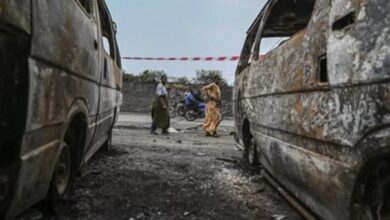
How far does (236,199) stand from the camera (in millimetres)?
4227

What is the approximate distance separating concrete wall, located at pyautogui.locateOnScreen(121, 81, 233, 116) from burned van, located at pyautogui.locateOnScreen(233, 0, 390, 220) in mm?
21165

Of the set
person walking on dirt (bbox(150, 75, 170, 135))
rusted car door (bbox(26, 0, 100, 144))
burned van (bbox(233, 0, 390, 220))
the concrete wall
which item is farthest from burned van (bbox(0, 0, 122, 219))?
the concrete wall

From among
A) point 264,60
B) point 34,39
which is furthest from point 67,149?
point 264,60

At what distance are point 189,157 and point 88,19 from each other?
376cm

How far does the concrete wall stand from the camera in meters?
24.8

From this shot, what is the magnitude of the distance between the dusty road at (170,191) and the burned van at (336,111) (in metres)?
0.59

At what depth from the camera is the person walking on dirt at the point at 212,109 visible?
473 inches

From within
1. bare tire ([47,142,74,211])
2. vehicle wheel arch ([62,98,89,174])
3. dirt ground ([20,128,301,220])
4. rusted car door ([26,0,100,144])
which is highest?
rusted car door ([26,0,100,144])

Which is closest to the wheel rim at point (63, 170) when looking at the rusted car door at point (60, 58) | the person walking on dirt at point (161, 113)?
the rusted car door at point (60, 58)

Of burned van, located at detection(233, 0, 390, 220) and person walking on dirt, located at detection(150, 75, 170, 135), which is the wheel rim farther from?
person walking on dirt, located at detection(150, 75, 170, 135)

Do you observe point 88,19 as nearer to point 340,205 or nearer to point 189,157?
point 340,205

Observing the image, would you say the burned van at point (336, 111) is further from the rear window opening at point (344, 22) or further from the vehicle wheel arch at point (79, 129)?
the vehicle wheel arch at point (79, 129)

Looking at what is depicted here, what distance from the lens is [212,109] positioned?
1220cm

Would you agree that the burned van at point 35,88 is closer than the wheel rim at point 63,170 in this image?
Yes
